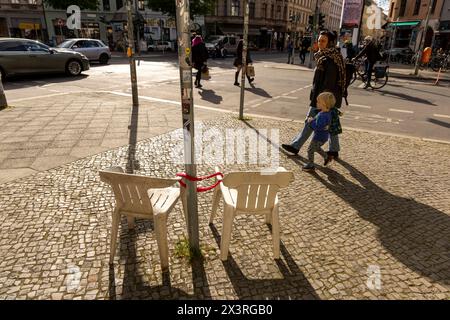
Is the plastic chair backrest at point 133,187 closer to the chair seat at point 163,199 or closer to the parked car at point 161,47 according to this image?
the chair seat at point 163,199

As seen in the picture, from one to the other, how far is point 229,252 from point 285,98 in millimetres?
8783

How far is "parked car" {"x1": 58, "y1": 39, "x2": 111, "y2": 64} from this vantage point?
18.0 meters

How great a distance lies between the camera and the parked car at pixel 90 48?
18.0 m

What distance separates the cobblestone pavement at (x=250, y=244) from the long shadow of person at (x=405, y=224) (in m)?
0.01

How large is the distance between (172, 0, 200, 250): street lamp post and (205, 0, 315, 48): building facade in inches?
1851

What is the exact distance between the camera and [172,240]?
10.3 feet

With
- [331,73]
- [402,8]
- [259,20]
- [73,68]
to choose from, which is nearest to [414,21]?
[402,8]

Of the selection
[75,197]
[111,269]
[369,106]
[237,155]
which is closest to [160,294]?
[111,269]

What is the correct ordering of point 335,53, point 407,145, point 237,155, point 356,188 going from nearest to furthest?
point 356,188, point 335,53, point 237,155, point 407,145

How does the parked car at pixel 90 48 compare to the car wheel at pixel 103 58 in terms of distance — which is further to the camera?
the car wheel at pixel 103 58

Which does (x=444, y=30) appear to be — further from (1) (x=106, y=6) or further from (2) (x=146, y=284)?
(1) (x=106, y=6)

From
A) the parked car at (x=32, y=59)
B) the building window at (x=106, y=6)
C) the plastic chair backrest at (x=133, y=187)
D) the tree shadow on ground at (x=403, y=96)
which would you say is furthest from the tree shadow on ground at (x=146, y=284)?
the building window at (x=106, y=6)

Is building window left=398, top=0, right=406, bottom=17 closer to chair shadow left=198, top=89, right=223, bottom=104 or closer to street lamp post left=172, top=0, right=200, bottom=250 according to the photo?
chair shadow left=198, top=89, right=223, bottom=104

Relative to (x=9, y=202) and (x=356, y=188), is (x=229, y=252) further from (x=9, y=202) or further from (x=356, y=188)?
(x=9, y=202)
